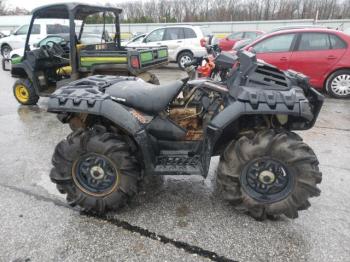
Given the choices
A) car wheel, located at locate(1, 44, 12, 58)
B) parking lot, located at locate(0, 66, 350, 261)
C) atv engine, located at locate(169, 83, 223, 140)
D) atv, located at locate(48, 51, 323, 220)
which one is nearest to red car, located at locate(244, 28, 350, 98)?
parking lot, located at locate(0, 66, 350, 261)

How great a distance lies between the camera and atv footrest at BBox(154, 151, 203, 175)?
2.90 m

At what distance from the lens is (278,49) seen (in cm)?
770

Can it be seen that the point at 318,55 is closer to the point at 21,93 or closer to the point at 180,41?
the point at 180,41

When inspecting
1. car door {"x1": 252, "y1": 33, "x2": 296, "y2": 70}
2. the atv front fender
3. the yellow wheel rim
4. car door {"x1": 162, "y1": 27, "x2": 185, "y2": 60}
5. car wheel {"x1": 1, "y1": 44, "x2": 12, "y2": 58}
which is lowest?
car wheel {"x1": 1, "y1": 44, "x2": 12, "y2": 58}

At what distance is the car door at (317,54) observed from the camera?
7371 mm

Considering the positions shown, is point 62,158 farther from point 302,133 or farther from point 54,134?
point 302,133

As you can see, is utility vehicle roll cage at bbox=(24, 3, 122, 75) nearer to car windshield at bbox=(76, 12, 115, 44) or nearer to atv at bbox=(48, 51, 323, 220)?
car windshield at bbox=(76, 12, 115, 44)

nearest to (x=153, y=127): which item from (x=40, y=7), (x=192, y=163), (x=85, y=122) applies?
(x=192, y=163)

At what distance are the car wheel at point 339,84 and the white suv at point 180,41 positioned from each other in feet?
19.6

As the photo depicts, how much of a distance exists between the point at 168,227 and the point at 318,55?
247 inches

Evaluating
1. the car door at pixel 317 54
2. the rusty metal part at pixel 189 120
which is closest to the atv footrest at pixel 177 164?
the rusty metal part at pixel 189 120

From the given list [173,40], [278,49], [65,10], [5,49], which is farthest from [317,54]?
[5,49]

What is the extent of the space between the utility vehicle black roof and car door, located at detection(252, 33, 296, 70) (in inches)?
148

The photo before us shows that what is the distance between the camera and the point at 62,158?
292 centimetres
